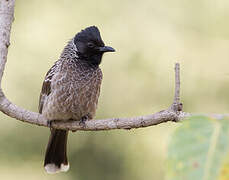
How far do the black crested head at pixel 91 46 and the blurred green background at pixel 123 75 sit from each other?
5.08ft

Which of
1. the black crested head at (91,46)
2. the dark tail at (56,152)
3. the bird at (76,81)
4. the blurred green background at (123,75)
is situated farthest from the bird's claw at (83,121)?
the blurred green background at (123,75)

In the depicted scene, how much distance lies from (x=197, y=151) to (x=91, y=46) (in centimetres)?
329

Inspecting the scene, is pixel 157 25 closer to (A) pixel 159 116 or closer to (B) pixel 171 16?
(B) pixel 171 16

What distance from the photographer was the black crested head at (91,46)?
4.04 m

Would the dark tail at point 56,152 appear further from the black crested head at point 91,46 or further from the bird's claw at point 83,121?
the black crested head at point 91,46

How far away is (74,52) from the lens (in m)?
4.16

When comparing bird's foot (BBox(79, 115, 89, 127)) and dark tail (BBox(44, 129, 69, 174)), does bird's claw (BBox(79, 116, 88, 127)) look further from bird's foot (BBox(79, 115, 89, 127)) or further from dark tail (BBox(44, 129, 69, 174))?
dark tail (BBox(44, 129, 69, 174))

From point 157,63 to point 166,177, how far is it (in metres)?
5.12

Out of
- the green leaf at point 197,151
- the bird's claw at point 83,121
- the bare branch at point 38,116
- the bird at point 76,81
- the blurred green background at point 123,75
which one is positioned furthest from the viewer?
the blurred green background at point 123,75

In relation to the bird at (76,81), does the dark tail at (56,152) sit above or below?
below

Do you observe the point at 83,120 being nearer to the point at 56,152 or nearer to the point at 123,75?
the point at 56,152

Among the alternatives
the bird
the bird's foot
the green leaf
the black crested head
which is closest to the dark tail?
the bird

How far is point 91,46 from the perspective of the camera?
160 inches

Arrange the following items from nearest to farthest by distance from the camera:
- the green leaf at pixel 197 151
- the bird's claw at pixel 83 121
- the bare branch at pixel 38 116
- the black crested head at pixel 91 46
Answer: the green leaf at pixel 197 151, the bare branch at pixel 38 116, the bird's claw at pixel 83 121, the black crested head at pixel 91 46
